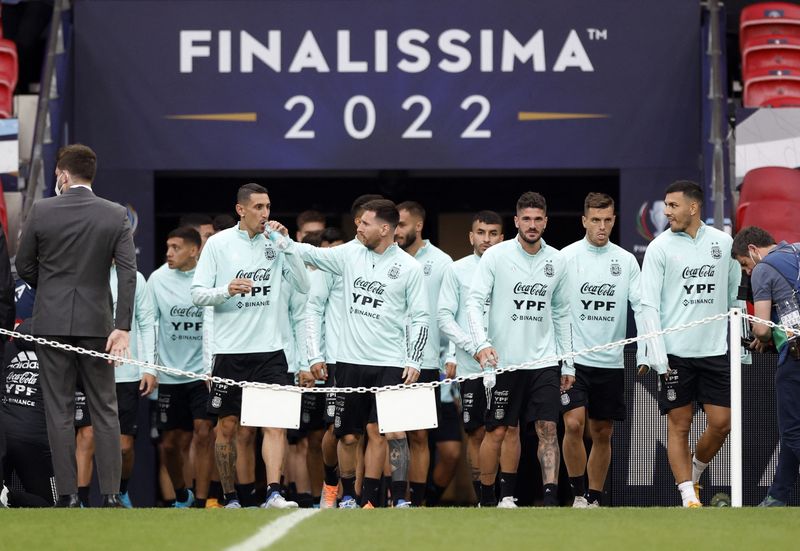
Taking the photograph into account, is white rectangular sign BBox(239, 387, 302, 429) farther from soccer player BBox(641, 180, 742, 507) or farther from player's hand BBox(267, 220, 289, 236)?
soccer player BBox(641, 180, 742, 507)

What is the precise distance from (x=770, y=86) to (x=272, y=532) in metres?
8.76

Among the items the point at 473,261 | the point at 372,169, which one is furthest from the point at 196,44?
the point at 473,261

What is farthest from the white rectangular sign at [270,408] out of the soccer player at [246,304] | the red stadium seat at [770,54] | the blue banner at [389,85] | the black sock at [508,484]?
the red stadium seat at [770,54]

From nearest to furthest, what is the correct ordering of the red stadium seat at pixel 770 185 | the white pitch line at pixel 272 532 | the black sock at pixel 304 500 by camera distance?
1. the white pitch line at pixel 272 532
2. the black sock at pixel 304 500
3. the red stadium seat at pixel 770 185

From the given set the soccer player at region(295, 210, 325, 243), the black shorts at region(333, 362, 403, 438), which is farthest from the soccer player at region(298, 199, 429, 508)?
the soccer player at region(295, 210, 325, 243)

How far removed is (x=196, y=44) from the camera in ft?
45.7

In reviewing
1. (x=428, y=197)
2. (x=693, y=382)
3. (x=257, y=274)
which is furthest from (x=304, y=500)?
(x=428, y=197)

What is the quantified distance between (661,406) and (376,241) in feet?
7.07

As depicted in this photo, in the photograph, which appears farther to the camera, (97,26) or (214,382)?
(97,26)

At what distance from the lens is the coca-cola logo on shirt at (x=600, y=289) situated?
10.8 metres

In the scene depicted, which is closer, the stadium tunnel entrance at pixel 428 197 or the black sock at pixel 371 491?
the black sock at pixel 371 491

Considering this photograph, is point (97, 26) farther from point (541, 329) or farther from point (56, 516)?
point (56, 516)

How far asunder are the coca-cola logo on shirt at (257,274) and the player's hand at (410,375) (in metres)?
1.12

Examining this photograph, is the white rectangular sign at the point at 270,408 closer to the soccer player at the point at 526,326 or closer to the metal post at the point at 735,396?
the soccer player at the point at 526,326
